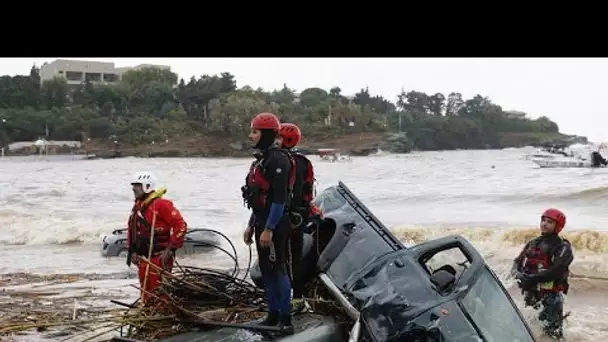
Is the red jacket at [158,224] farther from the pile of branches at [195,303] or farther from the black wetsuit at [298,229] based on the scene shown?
the black wetsuit at [298,229]

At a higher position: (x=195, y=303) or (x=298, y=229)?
(x=298, y=229)

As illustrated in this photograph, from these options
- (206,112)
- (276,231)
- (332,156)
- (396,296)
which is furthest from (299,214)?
(206,112)

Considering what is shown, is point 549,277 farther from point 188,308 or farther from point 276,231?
point 188,308

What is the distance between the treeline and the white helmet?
5564cm

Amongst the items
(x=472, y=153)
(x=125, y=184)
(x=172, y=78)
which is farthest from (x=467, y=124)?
(x=125, y=184)

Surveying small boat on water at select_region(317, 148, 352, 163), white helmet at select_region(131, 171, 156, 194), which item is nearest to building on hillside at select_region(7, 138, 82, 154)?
small boat on water at select_region(317, 148, 352, 163)

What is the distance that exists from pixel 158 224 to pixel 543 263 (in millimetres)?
4233

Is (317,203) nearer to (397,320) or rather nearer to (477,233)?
(397,320)

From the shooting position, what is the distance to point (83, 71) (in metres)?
76.4

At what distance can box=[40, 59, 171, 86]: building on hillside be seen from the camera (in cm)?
7438

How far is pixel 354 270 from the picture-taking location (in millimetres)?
4984

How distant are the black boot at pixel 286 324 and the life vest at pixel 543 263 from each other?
4356 millimetres

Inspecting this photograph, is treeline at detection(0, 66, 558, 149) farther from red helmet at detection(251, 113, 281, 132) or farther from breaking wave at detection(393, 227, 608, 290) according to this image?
red helmet at detection(251, 113, 281, 132)

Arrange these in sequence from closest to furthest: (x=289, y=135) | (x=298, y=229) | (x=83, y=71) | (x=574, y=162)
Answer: (x=298, y=229) < (x=289, y=135) < (x=574, y=162) < (x=83, y=71)
